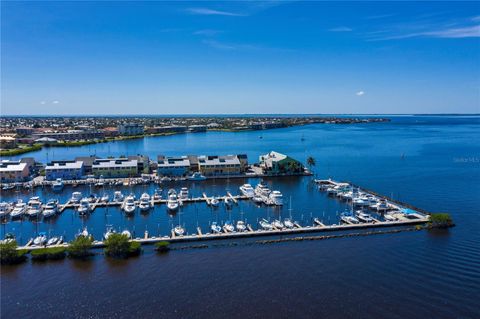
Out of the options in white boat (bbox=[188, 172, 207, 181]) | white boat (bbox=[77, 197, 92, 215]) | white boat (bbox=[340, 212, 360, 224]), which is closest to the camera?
white boat (bbox=[340, 212, 360, 224])

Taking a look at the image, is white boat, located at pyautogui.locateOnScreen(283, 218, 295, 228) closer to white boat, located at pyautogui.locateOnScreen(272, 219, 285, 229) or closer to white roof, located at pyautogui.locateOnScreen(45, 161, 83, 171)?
white boat, located at pyautogui.locateOnScreen(272, 219, 285, 229)

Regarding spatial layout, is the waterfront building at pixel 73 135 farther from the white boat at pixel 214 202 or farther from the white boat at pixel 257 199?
the white boat at pixel 257 199

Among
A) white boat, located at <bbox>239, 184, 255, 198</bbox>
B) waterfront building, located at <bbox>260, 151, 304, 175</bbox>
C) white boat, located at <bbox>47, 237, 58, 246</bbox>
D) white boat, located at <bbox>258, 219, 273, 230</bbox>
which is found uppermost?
waterfront building, located at <bbox>260, 151, 304, 175</bbox>

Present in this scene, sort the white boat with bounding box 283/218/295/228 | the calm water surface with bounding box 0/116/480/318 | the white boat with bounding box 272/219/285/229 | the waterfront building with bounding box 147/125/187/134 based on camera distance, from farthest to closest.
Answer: the waterfront building with bounding box 147/125/187/134, the white boat with bounding box 283/218/295/228, the white boat with bounding box 272/219/285/229, the calm water surface with bounding box 0/116/480/318

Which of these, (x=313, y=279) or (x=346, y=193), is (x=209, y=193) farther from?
(x=313, y=279)

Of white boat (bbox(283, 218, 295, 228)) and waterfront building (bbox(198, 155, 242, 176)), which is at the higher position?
waterfront building (bbox(198, 155, 242, 176))

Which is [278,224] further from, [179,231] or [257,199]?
[257,199]

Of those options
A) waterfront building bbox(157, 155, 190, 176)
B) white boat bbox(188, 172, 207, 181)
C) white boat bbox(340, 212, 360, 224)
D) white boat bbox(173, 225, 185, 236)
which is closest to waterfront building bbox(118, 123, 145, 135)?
waterfront building bbox(157, 155, 190, 176)
